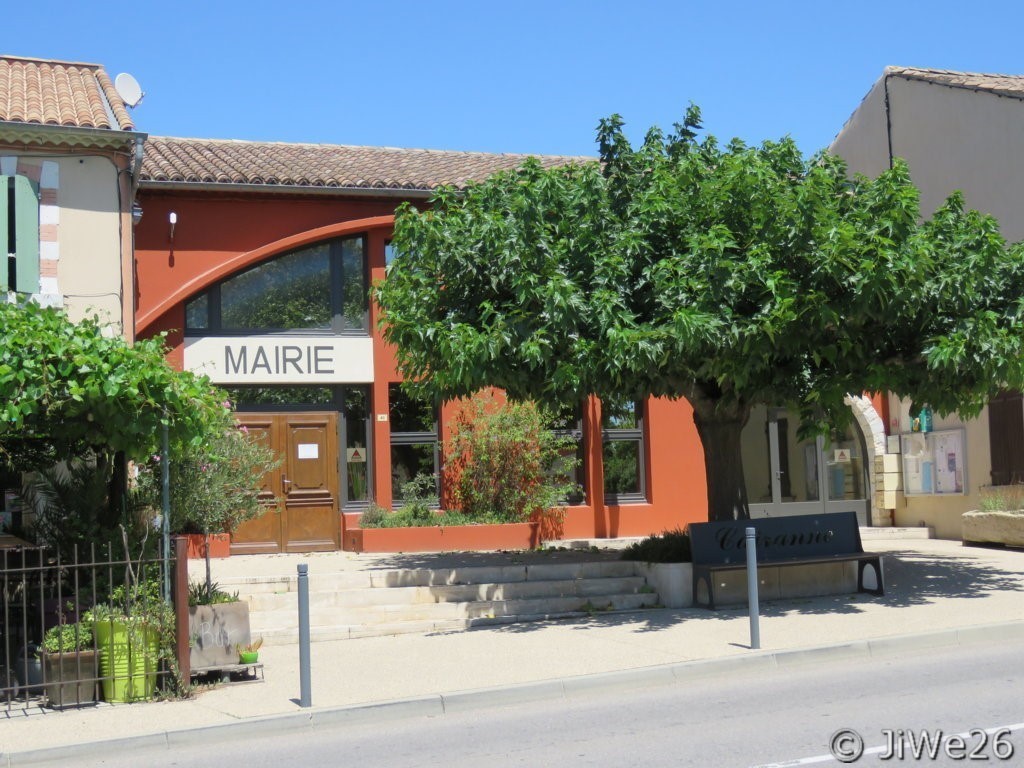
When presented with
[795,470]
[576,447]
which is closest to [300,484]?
[576,447]

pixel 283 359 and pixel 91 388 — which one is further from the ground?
pixel 283 359

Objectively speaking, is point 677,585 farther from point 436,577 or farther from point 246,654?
point 246,654

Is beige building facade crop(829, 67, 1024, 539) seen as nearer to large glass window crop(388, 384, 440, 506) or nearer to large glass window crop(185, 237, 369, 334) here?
large glass window crop(388, 384, 440, 506)

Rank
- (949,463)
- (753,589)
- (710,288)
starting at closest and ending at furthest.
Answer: (753,589), (710,288), (949,463)

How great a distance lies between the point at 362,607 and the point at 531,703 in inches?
165

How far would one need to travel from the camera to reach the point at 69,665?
337 inches

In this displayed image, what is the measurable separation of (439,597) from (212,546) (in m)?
4.74

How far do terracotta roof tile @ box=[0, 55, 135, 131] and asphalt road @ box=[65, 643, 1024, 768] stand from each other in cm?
911

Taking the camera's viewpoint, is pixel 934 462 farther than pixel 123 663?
Yes

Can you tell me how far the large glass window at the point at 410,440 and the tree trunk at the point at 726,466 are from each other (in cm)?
562

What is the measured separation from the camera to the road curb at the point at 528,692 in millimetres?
7383

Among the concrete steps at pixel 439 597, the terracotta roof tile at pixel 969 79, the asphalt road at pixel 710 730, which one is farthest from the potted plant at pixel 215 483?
the terracotta roof tile at pixel 969 79

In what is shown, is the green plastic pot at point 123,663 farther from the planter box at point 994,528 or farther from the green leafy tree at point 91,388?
the planter box at point 994,528

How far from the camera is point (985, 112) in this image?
18.6 meters
